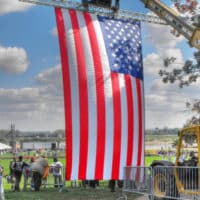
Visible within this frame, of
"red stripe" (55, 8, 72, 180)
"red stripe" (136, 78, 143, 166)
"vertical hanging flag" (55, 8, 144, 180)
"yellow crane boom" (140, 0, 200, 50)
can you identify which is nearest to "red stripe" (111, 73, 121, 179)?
"vertical hanging flag" (55, 8, 144, 180)

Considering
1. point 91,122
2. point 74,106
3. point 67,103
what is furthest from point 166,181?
point 67,103

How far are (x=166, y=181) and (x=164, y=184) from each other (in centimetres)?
18

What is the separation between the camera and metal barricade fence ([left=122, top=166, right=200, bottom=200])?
10930 mm

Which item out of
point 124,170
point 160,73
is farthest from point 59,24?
point 160,73

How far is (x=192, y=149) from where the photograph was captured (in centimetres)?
1159

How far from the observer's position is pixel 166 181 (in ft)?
38.2

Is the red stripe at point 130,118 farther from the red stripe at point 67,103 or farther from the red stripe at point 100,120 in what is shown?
the red stripe at point 67,103

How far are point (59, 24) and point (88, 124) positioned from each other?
9.10 ft

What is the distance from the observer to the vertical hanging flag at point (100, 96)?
39.8ft

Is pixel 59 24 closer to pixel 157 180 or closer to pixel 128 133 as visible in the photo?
pixel 128 133

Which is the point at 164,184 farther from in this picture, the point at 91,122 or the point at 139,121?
the point at 91,122

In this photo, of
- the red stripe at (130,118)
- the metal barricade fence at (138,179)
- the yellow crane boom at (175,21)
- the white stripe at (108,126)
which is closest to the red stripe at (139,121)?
the red stripe at (130,118)

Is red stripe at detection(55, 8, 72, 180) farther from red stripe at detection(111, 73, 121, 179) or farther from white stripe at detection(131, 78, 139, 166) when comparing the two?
white stripe at detection(131, 78, 139, 166)

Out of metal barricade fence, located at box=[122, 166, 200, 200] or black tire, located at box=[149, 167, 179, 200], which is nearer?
metal barricade fence, located at box=[122, 166, 200, 200]
